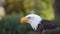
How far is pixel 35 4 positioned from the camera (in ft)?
51.6

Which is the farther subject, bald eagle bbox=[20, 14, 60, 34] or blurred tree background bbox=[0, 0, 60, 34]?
blurred tree background bbox=[0, 0, 60, 34]

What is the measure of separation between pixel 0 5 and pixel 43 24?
9426mm

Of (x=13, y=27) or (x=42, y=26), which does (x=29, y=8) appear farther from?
(x=42, y=26)

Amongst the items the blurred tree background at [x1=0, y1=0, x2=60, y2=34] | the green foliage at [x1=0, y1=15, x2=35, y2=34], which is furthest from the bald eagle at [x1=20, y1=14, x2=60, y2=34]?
the blurred tree background at [x1=0, y1=0, x2=60, y2=34]

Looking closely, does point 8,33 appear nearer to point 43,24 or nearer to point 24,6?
point 43,24

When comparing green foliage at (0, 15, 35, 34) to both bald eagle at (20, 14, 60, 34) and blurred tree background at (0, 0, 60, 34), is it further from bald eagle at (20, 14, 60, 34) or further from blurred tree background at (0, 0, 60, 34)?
bald eagle at (20, 14, 60, 34)

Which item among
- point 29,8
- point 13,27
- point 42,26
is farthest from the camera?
point 29,8

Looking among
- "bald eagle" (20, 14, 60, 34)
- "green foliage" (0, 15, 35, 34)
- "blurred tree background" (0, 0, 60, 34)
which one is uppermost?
"blurred tree background" (0, 0, 60, 34)

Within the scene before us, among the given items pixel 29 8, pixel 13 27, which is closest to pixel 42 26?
pixel 13 27

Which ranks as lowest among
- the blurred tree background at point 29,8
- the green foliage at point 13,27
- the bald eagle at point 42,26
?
the bald eagle at point 42,26

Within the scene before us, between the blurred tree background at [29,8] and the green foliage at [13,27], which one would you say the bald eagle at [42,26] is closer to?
the green foliage at [13,27]

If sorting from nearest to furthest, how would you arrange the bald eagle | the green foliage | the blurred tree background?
the bald eagle, the green foliage, the blurred tree background

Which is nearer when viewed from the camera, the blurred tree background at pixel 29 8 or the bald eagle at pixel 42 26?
the bald eagle at pixel 42 26

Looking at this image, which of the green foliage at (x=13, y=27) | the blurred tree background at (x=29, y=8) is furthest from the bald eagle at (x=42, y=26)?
the blurred tree background at (x=29, y=8)
